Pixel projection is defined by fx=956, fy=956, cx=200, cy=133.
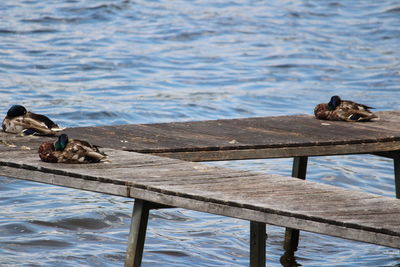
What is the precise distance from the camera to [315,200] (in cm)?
603

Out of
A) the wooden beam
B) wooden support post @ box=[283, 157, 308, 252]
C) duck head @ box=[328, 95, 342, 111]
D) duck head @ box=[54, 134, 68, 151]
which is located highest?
duck head @ box=[328, 95, 342, 111]

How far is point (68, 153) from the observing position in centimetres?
678

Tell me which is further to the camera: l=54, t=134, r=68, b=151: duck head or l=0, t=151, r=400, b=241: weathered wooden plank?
l=54, t=134, r=68, b=151: duck head

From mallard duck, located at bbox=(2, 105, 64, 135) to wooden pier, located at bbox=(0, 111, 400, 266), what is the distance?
10 centimetres

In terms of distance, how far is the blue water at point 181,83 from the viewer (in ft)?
31.4

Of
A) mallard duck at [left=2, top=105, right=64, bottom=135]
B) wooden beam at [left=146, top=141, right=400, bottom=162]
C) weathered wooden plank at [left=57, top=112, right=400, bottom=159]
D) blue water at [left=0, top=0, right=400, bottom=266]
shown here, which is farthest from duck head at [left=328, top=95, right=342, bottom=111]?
mallard duck at [left=2, top=105, right=64, bottom=135]

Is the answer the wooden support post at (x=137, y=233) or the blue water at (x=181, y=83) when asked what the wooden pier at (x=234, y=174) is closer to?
the wooden support post at (x=137, y=233)

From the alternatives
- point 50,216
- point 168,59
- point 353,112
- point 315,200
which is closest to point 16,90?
point 168,59

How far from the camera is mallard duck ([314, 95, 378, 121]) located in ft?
30.2

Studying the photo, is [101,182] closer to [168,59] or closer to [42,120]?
[42,120]

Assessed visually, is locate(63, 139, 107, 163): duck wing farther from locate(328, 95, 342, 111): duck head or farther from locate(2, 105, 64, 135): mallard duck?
locate(328, 95, 342, 111): duck head

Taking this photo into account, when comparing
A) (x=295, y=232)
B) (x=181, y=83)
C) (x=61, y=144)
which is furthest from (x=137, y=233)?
(x=181, y=83)

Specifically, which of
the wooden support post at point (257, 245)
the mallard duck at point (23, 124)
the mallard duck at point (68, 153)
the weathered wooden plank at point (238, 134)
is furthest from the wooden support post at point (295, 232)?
the mallard duck at point (68, 153)

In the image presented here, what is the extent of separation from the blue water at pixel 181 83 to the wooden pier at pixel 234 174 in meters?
1.29
